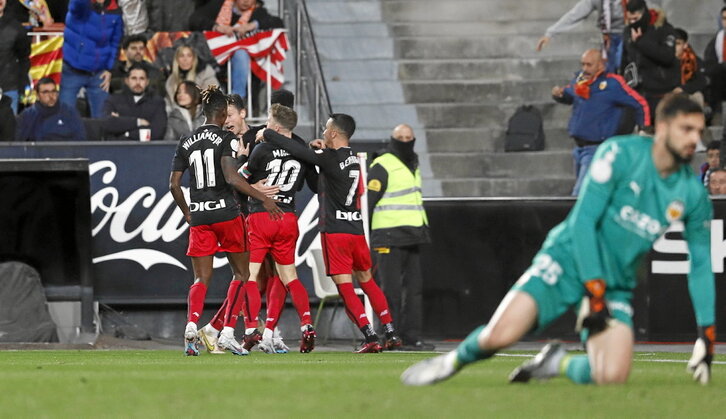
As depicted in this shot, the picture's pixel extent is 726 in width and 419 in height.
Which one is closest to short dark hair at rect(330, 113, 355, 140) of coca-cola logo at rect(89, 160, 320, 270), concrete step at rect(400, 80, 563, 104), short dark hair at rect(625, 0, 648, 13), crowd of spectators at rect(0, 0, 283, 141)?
coca-cola logo at rect(89, 160, 320, 270)

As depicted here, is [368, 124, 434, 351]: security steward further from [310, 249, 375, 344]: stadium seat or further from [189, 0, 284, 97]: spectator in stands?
[189, 0, 284, 97]: spectator in stands

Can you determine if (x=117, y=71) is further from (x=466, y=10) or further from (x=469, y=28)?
(x=466, y=10)

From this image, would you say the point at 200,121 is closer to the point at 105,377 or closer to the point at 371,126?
the point at 371,126

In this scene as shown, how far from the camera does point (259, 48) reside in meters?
19.0

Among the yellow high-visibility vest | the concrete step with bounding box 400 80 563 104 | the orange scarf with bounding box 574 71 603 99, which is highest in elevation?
the concrete step with bounding box 400 80 563 104

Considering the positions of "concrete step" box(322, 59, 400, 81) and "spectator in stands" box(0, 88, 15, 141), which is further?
"concrete step" box(322, 59, 400, 81)

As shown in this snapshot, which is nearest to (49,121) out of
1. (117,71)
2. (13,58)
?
(13,58)

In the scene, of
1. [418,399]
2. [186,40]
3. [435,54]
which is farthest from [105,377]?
[435,54]

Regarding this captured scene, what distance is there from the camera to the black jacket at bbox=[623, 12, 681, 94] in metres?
18.9

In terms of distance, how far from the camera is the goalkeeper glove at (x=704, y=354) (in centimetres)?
839

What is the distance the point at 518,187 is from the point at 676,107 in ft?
37.1

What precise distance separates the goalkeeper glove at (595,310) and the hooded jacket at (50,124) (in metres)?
10.8

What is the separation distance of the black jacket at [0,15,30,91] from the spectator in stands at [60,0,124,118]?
1.75ft

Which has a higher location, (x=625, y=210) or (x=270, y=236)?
(x=625, y=210)
